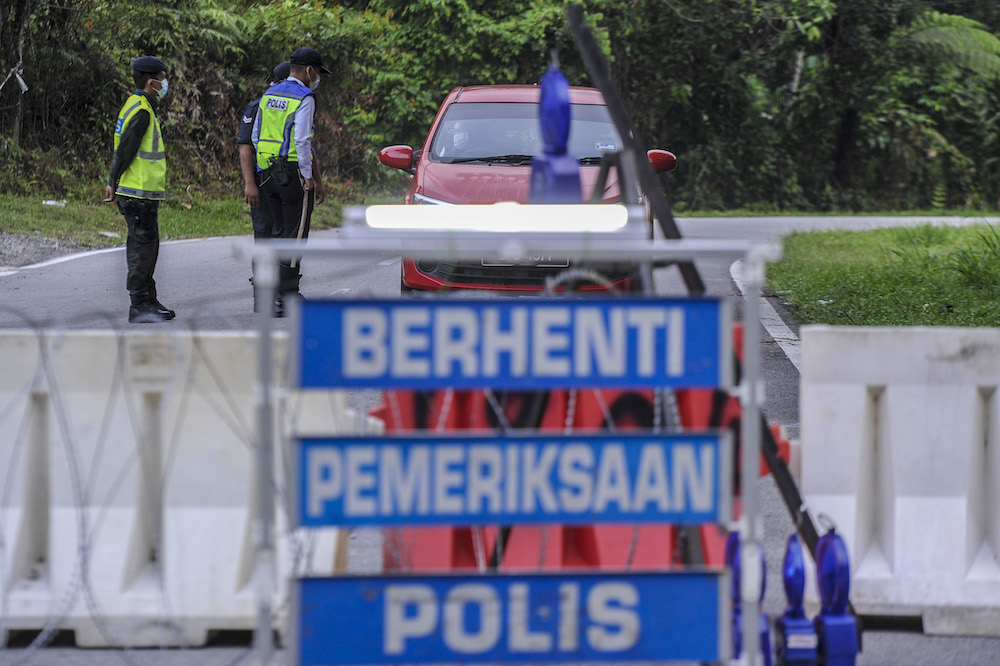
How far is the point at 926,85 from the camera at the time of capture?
3188 centimetres

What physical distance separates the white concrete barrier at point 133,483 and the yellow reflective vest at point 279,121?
5.19 meters

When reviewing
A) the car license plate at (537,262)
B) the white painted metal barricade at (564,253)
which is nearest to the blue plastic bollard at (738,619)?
the white painted metal barricade at (564,253)

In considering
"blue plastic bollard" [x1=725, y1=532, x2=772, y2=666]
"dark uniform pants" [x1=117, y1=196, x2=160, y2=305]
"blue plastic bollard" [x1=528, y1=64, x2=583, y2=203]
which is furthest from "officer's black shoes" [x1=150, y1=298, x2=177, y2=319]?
"blue plastic bollard" [x1=725, y1=532, x2=772, y2=666]

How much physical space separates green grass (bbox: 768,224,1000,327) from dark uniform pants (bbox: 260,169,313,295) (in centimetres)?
373

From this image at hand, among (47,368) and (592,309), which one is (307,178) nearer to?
(47,368)

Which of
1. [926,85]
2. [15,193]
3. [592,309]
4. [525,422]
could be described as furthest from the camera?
[926,85]

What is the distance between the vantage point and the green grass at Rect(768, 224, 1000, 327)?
29.9 ft

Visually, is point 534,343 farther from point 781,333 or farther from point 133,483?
point 781,333

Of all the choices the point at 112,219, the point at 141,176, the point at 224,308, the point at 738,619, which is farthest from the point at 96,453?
the point at 112,219

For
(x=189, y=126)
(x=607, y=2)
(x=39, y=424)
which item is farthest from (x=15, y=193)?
(x=39, y=424)

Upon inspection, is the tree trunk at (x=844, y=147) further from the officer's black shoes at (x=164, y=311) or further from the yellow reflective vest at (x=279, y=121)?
the officer's black shoes at (x=164, y=311)

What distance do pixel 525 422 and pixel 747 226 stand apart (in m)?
18.2

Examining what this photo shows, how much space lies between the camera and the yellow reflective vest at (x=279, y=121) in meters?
8.48

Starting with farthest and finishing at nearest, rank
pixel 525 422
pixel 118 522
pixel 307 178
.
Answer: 1. pixel 307 178
2. pixel 118 522
3. pixel 525 422
